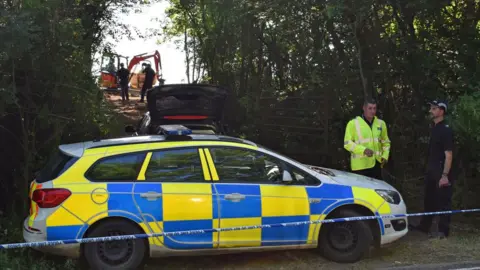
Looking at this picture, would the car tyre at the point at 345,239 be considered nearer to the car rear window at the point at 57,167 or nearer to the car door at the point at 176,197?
the car door at the point at 176,197

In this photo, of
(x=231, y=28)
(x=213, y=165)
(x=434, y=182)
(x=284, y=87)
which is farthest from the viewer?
(x=231, y=28)

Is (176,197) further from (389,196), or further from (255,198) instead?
(389,196)

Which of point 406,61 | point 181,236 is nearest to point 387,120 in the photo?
point 406,61

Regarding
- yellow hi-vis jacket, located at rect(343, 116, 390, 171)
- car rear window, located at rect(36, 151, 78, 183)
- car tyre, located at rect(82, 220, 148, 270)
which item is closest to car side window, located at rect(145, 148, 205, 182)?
car tyre, located at rect(82, 220, 148, 270)

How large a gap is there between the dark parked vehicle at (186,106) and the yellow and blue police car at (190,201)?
2.24 m

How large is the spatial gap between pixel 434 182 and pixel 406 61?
2.40 m

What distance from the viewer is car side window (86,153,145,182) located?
497cm

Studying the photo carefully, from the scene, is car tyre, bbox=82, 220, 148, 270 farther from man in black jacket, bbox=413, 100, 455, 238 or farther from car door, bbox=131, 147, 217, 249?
man in black jacket, bbox=413, 100, 455, 238

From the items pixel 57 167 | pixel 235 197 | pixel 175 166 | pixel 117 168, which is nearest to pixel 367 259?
pixel 235 197

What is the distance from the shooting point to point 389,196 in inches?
222

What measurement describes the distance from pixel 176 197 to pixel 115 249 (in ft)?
2.62

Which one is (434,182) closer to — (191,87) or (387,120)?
(387,120)

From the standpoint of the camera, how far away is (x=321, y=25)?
8305 millimetres

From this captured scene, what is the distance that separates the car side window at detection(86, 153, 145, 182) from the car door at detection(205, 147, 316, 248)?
756 millimetres
